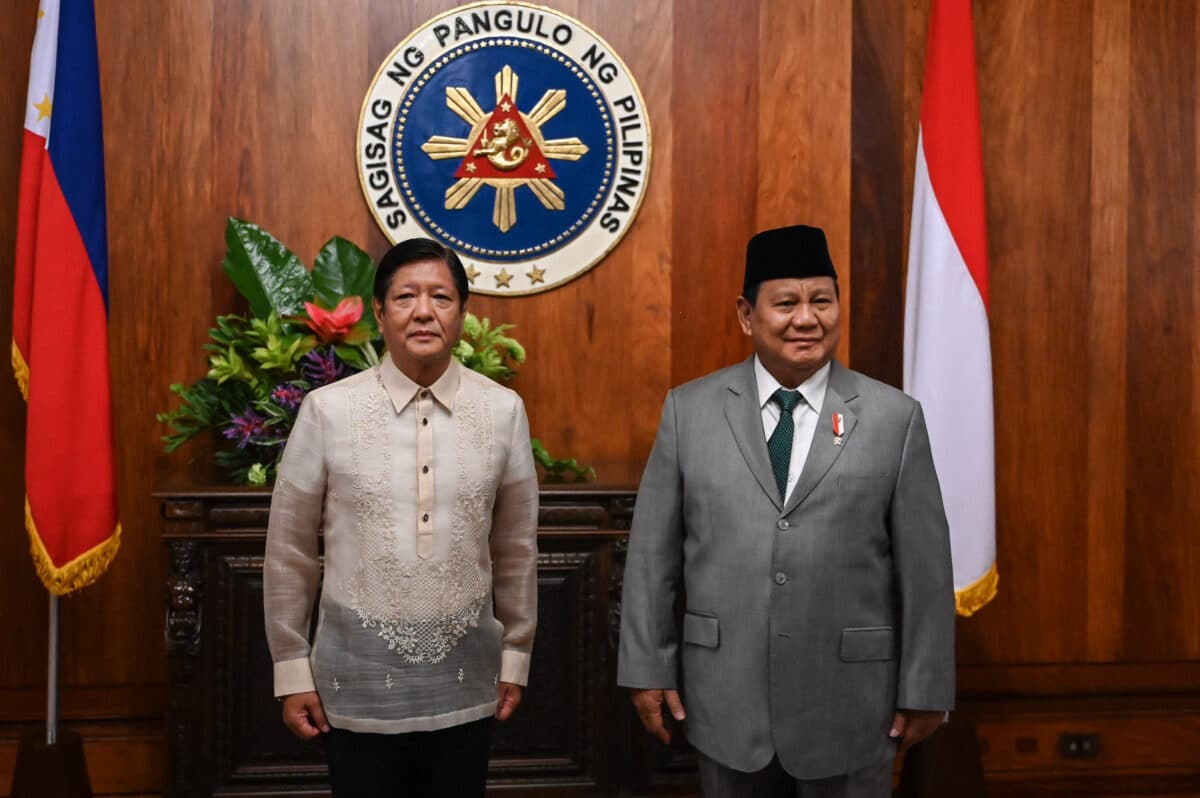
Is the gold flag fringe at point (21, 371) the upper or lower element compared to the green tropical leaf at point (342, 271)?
lower

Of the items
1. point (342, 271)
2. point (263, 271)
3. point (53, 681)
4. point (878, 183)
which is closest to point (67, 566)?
point (53, 681)

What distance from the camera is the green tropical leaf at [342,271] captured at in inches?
119

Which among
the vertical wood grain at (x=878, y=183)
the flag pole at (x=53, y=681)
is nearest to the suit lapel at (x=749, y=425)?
the vertical wood grain at (x=878, y=183)

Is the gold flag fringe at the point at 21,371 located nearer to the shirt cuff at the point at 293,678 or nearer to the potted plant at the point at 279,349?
the potted plant at the point at 279,349

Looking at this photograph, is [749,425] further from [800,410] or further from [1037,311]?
[1037,311]

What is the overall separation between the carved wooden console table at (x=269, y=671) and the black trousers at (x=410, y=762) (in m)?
0.98

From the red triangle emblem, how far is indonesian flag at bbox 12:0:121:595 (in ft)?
3.23

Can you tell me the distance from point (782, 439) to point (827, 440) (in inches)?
2.9

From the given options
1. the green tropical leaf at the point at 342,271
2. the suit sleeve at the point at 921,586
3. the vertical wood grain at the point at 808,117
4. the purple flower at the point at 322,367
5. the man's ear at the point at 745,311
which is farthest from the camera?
the vertical wood grain at the point at 808,117

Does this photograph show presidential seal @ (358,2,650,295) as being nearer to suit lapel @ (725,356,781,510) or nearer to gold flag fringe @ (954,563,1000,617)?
gold flag fringe @ (954,563,1000,617)

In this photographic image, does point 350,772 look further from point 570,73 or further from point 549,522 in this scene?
point 570,73

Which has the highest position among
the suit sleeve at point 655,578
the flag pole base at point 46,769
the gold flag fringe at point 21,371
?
the gold flag fringe at point 21,371

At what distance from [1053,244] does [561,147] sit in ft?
5.01

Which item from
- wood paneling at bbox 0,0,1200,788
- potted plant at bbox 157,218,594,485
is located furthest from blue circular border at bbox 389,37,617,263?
potted plant at bbox 157,218,594,485
